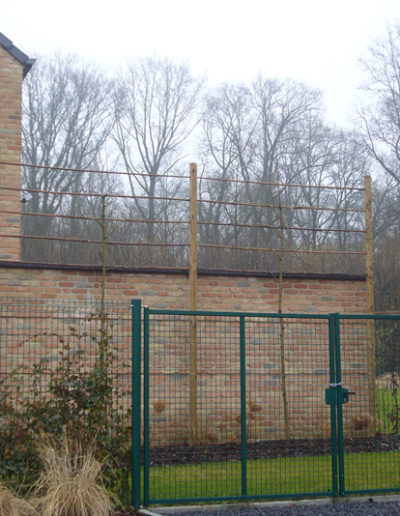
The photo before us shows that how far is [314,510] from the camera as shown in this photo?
5.52m

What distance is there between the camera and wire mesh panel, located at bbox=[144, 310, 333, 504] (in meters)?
5.79

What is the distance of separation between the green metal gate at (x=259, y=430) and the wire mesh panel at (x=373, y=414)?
0.02 metres

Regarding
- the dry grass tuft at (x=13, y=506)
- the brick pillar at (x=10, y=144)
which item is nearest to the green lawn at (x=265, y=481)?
the dry grass tuft at (x=13, y=506)

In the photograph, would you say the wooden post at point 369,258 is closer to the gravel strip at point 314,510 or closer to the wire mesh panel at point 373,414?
the wire mesh panel at point 373,414

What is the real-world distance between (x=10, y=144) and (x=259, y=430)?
17.2 ft

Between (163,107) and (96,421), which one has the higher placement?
(163,107)

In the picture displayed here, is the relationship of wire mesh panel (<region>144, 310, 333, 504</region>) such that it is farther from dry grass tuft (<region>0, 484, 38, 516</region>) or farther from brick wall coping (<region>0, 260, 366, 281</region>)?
dry grass tuft (<region>0, 484, 38, 516</region>)

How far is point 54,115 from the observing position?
23.8 metres

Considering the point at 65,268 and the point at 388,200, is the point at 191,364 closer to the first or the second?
the point at 65,268

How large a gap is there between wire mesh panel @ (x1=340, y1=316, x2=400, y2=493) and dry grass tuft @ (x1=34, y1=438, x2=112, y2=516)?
7.64ft

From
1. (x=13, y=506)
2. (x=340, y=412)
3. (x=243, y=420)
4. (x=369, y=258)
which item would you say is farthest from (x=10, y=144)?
(x=340, y=412)

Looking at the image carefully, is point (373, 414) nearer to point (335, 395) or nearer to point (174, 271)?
point (335, 395)

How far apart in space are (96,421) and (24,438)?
1.95 feet

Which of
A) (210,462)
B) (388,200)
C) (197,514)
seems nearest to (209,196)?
(388,200)
